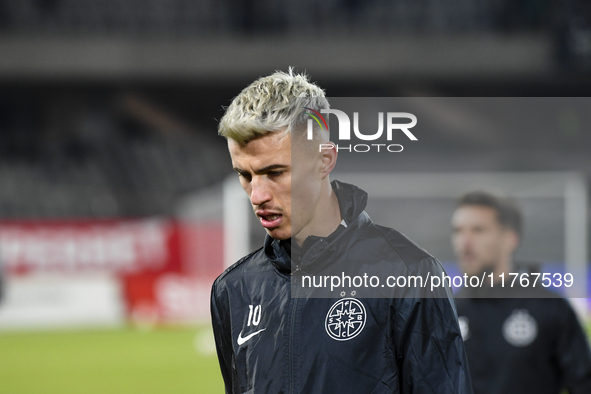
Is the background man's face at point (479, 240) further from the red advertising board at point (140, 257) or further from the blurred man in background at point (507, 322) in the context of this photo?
the red advertising board at point (140, 257)

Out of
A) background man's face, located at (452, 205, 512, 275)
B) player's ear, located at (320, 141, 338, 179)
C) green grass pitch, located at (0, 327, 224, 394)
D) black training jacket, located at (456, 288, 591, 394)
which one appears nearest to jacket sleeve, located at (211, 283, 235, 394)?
player's ear, located at (320, 141, 338, 179)

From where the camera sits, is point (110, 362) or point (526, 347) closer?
point (526, 347)

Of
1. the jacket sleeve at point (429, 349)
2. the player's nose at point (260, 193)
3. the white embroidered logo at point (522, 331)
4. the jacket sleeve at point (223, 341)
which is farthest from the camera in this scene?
the white embroidered logo at point (522, 331)

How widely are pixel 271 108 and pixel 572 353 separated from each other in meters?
2.02

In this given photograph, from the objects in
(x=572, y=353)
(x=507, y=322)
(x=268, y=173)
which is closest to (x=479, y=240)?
(x=507, y=322)

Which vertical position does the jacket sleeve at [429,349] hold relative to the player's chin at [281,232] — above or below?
below

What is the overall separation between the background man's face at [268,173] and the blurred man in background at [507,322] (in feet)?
4.43

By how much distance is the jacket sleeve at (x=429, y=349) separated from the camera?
1.49 m

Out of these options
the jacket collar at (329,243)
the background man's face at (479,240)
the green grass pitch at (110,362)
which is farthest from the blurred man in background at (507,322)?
the green grass pitch at (110,362)

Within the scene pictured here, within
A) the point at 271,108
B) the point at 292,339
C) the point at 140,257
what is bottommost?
the point at 292,339

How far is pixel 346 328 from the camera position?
1.56m

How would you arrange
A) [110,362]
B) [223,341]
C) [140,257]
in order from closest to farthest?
→ 1. [223,341]
2. [110,362]
3. [140,257]

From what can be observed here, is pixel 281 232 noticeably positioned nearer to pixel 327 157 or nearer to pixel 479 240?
pixel 327 157

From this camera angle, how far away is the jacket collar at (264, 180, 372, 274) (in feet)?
5.39
